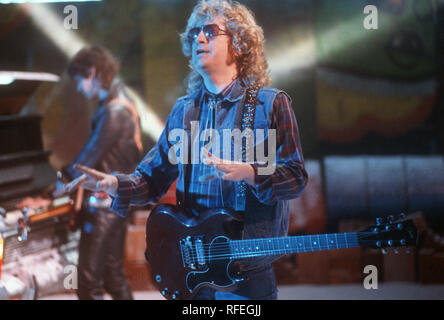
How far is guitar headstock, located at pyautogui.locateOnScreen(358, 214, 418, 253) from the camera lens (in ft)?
7.70

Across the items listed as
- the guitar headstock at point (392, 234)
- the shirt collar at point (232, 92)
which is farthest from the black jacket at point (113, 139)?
the guitar headstock at point (392, 234)

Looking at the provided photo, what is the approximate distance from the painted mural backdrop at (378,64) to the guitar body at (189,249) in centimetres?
140

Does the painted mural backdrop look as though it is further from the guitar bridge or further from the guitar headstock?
the guitar bridge

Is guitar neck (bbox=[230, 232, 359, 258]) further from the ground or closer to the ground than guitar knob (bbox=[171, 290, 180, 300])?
further from the ground

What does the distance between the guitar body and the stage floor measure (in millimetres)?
878

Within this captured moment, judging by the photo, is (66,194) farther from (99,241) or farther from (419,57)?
(419,57)

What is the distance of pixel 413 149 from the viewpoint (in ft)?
11.1

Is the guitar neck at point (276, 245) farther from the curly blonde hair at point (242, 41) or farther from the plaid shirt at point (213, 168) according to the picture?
the curly blonde hair at point (242, 41)

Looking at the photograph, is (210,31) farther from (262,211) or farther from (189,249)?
(189,249)

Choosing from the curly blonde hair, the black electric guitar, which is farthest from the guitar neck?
the curly blonde hair

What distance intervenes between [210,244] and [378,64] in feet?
6.35

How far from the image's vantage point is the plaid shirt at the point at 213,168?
2303 mm

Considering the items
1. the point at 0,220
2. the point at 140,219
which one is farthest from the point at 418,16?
the point at 0,220
